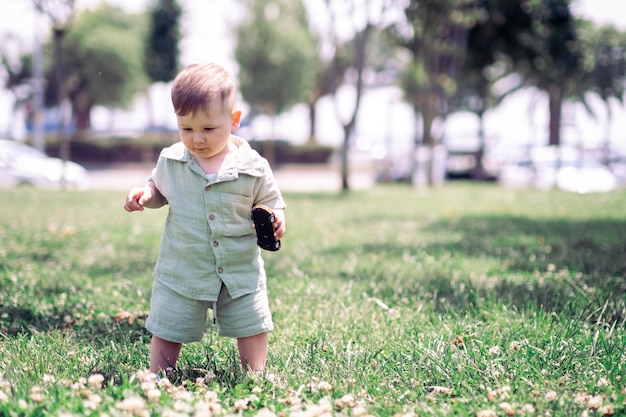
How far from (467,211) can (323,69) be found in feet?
110

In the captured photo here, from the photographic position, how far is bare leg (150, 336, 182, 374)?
8.80 feet

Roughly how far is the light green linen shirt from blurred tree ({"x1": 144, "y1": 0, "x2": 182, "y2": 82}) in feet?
87.8

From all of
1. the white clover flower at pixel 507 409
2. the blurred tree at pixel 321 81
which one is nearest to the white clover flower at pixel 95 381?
the white clover flower at pixel 507 409

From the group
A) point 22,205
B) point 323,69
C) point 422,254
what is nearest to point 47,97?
point 323,69

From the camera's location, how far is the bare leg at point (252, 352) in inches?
107

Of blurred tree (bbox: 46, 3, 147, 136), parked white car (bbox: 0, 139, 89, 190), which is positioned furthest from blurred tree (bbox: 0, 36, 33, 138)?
parked white car (bbox: 0, 139, 89, 190)

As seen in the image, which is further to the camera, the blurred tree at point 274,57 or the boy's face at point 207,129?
the blurred tree at point 274,57

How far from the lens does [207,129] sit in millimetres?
2650

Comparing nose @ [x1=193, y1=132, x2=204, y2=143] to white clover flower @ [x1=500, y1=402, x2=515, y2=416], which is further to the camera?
nose @ [x1=193, y1=132, x2=204, y2=143]

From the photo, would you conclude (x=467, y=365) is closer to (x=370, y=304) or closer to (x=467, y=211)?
(x=370, y=304)

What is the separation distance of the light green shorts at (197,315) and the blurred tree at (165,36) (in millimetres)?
26891

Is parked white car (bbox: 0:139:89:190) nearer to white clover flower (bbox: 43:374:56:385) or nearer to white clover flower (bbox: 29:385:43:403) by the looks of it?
white clover flower (bbox: 43:374:56:385)

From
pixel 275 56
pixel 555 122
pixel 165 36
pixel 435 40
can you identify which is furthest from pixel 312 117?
pixel 435 40

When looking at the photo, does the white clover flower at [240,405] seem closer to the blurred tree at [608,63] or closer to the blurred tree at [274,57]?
the blurred tree at [274,57]
